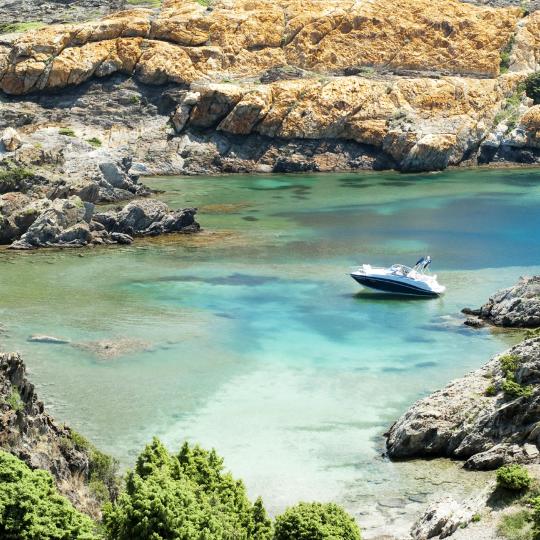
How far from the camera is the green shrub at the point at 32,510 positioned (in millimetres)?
17797

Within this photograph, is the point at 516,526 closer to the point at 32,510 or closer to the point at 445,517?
the point at 445,517

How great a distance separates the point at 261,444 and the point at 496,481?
11677 millimetres

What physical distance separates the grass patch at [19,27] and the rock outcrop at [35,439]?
120545 mm

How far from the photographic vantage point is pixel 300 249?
71.9 metres

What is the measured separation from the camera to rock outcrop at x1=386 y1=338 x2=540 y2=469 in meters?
30.9

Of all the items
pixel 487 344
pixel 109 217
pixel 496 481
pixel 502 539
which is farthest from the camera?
pixel 109 217

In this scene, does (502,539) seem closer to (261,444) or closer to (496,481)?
(496,481)

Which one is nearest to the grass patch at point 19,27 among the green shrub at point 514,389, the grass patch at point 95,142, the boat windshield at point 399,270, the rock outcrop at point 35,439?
the grass patch at point 95,142

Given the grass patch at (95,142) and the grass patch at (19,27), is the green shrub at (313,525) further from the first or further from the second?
the grass patch at (19,27)

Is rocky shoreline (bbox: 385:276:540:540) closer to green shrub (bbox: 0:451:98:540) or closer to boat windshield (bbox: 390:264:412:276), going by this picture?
green shrub (bbox: 0:451:98:540)

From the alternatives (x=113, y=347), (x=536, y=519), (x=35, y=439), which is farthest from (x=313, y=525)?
(x=113, y=347)

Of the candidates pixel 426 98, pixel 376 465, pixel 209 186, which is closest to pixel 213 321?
pixel 376 465

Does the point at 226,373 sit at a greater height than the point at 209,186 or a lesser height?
greater

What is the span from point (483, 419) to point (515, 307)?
20169 millimetres
